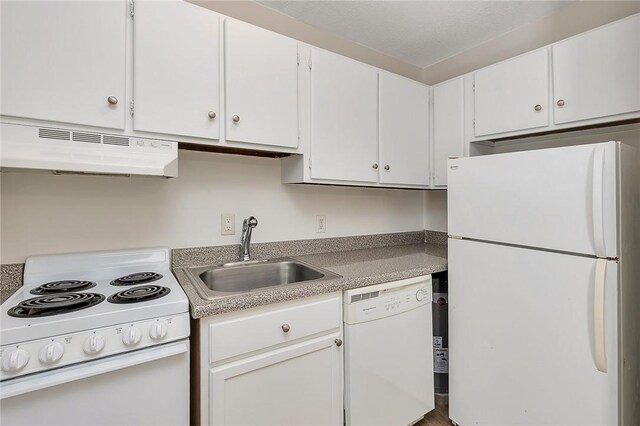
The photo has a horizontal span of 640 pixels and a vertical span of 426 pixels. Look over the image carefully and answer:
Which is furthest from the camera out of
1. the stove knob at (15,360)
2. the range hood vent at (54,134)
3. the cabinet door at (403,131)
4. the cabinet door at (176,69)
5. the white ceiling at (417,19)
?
the cabinet door at (403,131)

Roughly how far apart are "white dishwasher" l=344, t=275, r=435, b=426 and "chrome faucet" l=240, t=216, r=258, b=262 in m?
0.66

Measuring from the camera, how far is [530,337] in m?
1.36

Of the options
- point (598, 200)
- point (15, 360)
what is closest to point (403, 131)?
point (598, 200)

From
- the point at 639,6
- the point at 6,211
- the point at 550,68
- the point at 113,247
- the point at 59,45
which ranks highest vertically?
the point at 639,6

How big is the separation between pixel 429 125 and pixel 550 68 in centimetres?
76

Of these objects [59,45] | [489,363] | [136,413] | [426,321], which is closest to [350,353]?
[426,321]

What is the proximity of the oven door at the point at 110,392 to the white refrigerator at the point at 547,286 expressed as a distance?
1.42 meters

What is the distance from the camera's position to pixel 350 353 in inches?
55.1

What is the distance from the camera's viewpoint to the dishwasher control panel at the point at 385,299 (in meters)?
1.41

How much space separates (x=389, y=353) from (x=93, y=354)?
1.25 meters

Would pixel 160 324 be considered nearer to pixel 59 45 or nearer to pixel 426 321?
pixel 59 45

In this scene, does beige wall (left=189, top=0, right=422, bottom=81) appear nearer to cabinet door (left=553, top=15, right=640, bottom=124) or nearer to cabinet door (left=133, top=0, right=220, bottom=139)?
cabinet door (left=133, top=0, right=220, bottom=139)

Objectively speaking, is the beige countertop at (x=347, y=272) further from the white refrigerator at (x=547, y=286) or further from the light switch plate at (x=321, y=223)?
the white refrigerator at (x=547, y=286)

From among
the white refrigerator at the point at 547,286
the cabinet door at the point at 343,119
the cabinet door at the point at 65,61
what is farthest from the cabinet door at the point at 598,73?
the cabinet door at the point at 65,61
